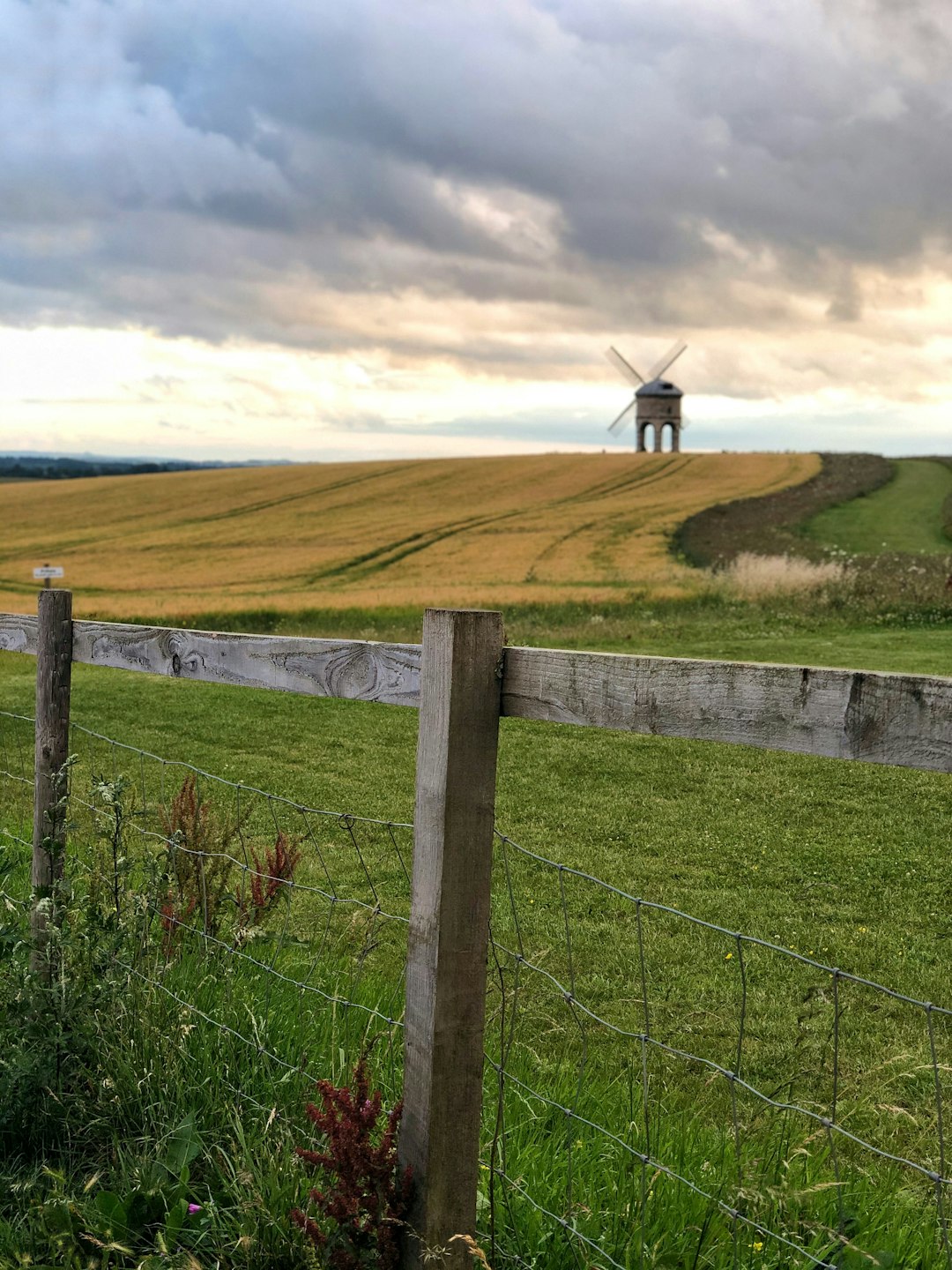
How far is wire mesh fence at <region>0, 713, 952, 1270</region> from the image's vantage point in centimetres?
268

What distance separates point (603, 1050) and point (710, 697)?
3274 mm

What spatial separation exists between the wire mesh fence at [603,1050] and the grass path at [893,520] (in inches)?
1137

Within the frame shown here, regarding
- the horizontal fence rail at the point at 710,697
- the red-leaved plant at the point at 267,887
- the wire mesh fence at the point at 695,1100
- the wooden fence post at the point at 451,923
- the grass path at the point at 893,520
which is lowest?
the wire mesh fence at the point at 695,1100

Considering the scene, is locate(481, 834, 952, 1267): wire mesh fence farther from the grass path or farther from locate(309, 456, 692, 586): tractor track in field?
the grass path

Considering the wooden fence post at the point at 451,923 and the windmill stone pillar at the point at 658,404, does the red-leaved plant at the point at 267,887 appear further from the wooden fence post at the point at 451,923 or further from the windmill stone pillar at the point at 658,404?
the windmill stone pillar at the point at 658,404

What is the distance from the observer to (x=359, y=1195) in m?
2.44

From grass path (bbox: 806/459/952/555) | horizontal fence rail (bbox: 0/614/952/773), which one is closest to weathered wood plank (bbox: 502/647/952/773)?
horizontal fence rail (bbox: 0/614/952/773)

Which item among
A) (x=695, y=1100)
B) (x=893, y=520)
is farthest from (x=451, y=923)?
(x=893, y=520)

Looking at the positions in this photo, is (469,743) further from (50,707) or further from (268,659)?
(50,707)

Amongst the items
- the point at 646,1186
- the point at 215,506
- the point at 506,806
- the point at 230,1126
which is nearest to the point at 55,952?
the point at 230,1126

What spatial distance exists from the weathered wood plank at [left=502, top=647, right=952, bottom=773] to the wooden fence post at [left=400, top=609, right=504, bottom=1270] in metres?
0.11

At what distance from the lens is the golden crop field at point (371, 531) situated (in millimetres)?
28719

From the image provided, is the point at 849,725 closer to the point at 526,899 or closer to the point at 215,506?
the point at 526,899

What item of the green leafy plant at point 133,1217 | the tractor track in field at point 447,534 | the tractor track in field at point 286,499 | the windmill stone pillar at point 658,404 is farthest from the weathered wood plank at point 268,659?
the windmill stone pillar at point 658,404
